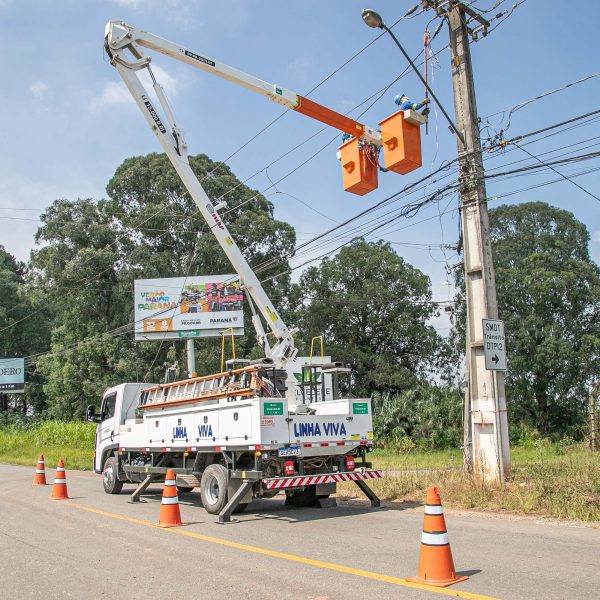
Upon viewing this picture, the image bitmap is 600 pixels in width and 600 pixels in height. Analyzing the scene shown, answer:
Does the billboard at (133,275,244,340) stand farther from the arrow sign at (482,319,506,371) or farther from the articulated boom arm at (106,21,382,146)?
→ the arrow sign at (482,319,506,371)

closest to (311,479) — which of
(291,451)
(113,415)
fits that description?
(291,451)

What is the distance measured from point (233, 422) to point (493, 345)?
4.95m

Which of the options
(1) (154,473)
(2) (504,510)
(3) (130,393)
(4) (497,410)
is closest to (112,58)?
(3) (130,393)

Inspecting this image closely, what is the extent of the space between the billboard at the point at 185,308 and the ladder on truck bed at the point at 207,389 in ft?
61.7

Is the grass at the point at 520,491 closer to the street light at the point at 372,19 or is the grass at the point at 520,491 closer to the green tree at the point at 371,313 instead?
the street light at the point at 372,19

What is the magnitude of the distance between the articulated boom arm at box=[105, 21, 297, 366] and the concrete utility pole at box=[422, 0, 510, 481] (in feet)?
13.0

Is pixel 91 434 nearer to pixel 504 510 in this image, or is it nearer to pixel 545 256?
pixel 545 256

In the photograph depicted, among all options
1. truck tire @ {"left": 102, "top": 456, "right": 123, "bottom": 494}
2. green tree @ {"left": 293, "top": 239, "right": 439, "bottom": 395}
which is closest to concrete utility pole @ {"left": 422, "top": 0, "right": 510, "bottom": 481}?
truck tire @ {"left": 102, "top": 456, "right": 123, "bottom": 494}

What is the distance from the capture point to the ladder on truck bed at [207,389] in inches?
453

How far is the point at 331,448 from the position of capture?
1145cm

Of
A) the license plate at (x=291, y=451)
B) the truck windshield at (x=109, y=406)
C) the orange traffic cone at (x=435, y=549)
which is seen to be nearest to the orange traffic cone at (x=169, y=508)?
the license plate at (x=291, y=451)

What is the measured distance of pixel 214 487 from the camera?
11.5 m

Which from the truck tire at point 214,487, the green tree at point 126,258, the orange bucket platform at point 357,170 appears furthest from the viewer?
the green tree at point 126,258

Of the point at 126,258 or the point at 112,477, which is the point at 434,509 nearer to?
the point at 112,477
